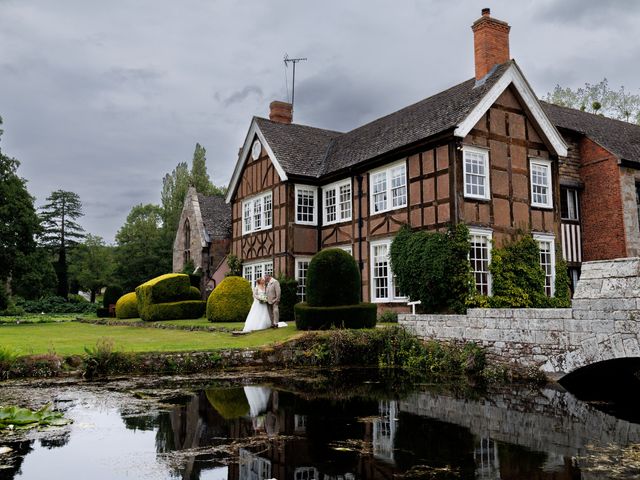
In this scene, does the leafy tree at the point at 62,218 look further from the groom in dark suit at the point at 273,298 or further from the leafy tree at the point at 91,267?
the groom in dark suit at the point at 273,298

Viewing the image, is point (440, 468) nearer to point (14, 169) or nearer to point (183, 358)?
point (183, 358)

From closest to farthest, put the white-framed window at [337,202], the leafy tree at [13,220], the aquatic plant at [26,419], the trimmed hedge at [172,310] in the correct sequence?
the aquatic plant at [26,419] → the white-framed window at [337,202] → the trimmed hedge at [172,310] → the leafy tree at [13,220]

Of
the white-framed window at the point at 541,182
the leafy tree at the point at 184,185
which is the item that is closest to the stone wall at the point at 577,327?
the white-framed window at the point at 541,182

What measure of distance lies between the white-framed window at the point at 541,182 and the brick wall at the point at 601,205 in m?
3.56

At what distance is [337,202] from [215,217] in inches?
682

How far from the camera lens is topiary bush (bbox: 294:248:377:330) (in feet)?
55.2

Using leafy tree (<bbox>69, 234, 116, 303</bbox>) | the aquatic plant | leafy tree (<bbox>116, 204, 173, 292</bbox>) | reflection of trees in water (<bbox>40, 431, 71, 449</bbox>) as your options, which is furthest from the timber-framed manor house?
leafy tree (<bbox>69, 234, 116, 303</bbox>)

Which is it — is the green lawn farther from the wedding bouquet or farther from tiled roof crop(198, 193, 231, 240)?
tiled roof crop(198, 193, 231, 240)

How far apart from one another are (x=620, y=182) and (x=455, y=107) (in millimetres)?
8250

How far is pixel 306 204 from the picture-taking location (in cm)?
2544

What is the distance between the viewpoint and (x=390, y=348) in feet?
52.2

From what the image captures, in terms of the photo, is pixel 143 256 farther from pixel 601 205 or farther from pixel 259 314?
pixel 601 205

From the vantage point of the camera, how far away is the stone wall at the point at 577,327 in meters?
11.0

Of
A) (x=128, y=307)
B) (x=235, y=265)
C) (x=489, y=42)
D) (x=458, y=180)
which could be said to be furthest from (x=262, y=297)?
(x=128, y=307)
